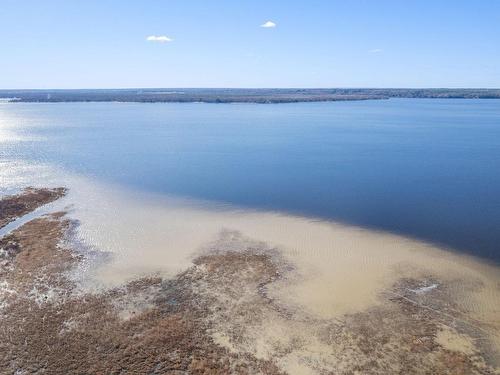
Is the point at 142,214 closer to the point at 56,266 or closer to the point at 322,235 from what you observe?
the point at 56,266

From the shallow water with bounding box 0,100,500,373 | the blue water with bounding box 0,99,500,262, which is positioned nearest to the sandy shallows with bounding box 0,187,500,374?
the shallow water with bounding box 0,100,500,373

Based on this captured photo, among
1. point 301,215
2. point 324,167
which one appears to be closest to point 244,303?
point 301,215

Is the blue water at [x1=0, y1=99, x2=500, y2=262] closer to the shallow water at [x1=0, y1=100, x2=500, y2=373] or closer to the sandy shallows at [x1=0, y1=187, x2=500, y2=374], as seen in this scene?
the shallow water at [x1=0, y1=100, x2=500, y2=373]

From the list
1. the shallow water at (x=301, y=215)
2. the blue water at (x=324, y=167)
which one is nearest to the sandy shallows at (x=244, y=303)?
the shallow water at (x=301, y=215)

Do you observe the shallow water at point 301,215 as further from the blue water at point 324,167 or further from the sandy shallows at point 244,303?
the blue water at point 324,167

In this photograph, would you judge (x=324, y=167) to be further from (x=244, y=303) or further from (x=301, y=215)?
(x=244, y=303)
